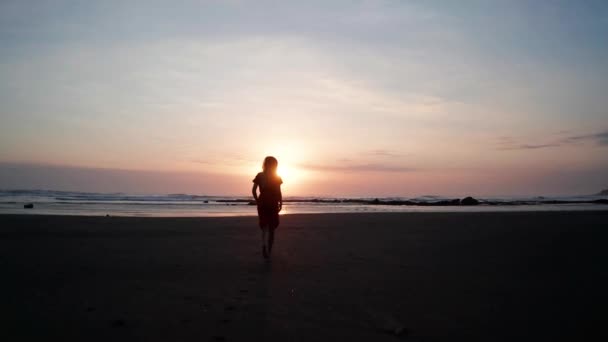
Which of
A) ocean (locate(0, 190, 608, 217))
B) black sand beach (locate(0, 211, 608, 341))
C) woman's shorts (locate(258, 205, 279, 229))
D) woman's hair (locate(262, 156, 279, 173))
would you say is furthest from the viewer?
ocean (locate(0, 190, 608, 217))

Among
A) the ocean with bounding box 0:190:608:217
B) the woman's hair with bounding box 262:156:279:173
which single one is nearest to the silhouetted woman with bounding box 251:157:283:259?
the woman's hair with bounding box 262:156:279:173

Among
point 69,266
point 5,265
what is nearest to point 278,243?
point 69,266

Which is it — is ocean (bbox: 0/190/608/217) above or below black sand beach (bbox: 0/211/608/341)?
above

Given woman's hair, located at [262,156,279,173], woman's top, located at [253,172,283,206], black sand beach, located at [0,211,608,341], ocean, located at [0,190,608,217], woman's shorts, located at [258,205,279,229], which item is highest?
woman's hair, located at [262,156,279,173]

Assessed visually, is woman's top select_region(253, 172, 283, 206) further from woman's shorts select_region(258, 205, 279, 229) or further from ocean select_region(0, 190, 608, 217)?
ocean select_region(0, 190, 608, 217)

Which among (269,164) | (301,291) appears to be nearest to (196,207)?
(269,164)

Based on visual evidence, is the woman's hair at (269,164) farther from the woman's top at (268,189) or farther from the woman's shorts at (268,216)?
the woman's shorts at (268,216)

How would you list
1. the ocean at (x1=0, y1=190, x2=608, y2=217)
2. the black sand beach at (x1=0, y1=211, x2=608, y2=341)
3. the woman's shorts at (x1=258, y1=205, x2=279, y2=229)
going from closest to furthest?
the black sand beach at (x1=0, y1=211, x2=608, y2=341)
the woman's shorts at (x1=258, y1=205, x2=279, y2=229)
the ocean at (x1=0, y1=190, x2=608, y2=217)

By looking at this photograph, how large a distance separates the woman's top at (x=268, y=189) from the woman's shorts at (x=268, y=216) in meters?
0.08

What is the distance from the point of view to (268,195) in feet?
27.3

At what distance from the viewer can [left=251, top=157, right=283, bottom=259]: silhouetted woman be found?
826 cm

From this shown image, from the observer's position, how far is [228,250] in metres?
8.90

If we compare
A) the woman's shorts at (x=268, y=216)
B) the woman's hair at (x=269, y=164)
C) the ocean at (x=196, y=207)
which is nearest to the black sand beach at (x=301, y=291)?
the woman's shorts at (x=268, y=216)

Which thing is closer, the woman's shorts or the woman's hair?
the woman's shorts
